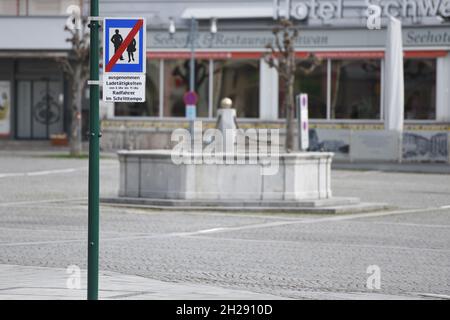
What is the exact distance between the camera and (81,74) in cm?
4516

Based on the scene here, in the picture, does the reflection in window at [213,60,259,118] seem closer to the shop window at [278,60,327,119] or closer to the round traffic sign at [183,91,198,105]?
the shop window at [278,60,327,119]

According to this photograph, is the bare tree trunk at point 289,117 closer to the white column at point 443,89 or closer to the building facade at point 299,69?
the building facade at point 299,69

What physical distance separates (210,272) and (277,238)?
14.3ft

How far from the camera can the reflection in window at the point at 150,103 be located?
50188mm

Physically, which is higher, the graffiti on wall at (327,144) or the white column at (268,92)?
the white column at (268,92)

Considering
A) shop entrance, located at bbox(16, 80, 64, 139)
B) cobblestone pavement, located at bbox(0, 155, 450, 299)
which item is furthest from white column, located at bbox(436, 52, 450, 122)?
cobblestone pavement, located at bbox(0, 155, 450, 299)

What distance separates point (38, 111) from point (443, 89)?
1832cm

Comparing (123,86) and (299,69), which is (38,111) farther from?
(123,86)

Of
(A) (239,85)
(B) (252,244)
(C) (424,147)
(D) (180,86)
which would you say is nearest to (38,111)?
(D) (180,86)

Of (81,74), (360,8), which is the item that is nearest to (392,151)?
(360,8)

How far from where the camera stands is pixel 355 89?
48.0 meters

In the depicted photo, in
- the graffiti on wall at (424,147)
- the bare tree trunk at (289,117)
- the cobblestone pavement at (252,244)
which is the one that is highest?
the bare tree trunk at (289,117)

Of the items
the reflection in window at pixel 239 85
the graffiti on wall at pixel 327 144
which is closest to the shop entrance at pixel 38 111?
the reflection in window at pixel 239 85

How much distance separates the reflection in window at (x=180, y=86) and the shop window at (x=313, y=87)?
327 cm
